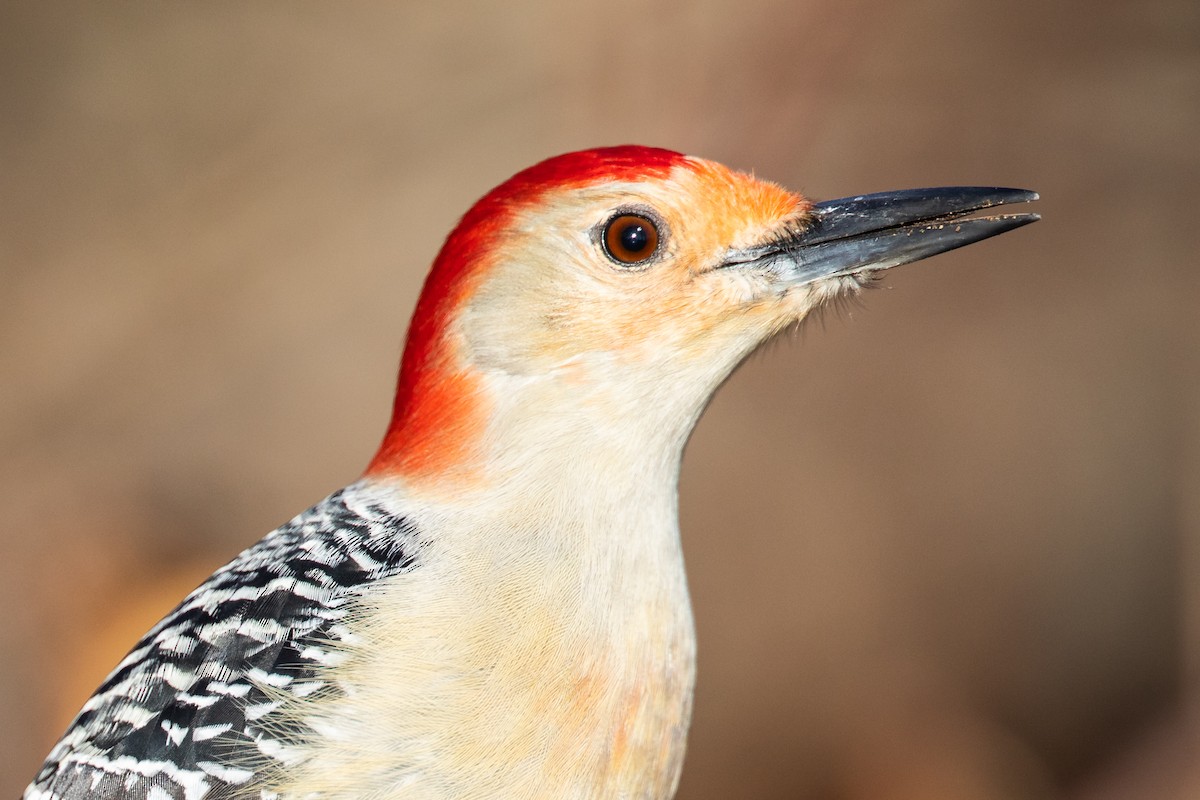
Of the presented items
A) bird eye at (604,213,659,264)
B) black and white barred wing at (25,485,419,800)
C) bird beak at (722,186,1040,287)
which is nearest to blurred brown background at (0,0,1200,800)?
bird beak at (722,186,1040,287)

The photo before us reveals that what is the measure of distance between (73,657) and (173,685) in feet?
10.3

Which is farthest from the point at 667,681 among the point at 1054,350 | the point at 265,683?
the point at 1054,350

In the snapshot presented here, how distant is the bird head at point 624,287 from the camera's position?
185 centimetres

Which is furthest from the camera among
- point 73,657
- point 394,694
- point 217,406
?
point 217,406

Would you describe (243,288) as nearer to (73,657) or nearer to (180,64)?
(180,64)

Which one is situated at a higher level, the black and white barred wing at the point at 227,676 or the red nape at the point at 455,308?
the red nape at the point at 455,308

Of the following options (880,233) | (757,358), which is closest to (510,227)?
(880,233)

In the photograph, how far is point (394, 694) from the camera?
1.63 m

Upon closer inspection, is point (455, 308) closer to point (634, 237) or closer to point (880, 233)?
point (634, 237)

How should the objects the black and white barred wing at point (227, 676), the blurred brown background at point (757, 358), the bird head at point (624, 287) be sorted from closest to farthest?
the black and white barred wing at point (227, 676)
the bird head at point (624, 287)
the blurred brown background at point (757, 358)

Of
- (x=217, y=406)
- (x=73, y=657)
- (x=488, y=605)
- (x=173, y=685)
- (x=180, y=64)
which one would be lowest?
(x=73, y=657)

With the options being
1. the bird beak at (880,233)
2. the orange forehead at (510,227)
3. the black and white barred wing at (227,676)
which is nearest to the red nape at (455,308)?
the orange forehead at (510,227)

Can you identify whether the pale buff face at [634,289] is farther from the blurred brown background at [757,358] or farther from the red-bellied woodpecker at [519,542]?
the blurred brown background at [757,358]

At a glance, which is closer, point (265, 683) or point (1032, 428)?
point (265, 683)
